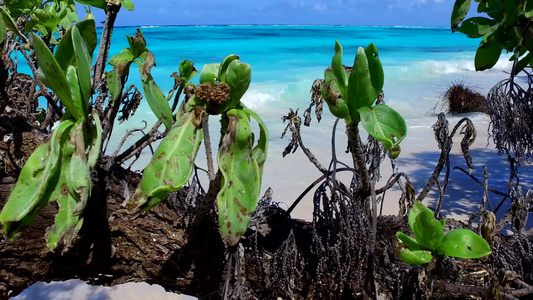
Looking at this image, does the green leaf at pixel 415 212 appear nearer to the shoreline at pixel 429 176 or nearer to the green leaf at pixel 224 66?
the green leaf at pixel 224 66

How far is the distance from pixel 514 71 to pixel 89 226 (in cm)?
143

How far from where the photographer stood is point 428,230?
117 centimetres

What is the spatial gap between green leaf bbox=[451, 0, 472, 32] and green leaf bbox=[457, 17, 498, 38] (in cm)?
6

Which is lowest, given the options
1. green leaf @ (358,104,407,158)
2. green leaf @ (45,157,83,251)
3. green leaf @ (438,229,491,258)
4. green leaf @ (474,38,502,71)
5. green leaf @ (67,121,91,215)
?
green leaf @ (438,229,491,258)

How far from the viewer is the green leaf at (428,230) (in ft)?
3.81

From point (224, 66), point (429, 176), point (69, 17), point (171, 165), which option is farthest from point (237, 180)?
point (429, 176)

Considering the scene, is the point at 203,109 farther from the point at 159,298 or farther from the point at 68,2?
the point at 159,298

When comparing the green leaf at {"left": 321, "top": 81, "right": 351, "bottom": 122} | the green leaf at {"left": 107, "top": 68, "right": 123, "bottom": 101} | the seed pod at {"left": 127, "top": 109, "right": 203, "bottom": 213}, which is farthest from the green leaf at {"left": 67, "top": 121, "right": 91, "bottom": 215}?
the green leaf at {"left": 321, "top": 81, "right": 351, "bottom": 122}

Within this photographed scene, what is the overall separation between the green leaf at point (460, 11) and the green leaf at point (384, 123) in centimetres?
61

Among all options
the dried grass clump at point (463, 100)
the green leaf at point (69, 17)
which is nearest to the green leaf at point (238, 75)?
the green leaf at point (69, 17)

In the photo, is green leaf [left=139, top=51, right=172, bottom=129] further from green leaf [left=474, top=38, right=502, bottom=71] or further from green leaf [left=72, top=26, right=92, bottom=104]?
green leaf [left=474, top=38, right=502, bottom=71]

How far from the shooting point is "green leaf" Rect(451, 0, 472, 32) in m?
1.51

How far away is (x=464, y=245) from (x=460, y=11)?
788 mm

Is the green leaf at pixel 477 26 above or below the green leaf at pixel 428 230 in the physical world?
above
